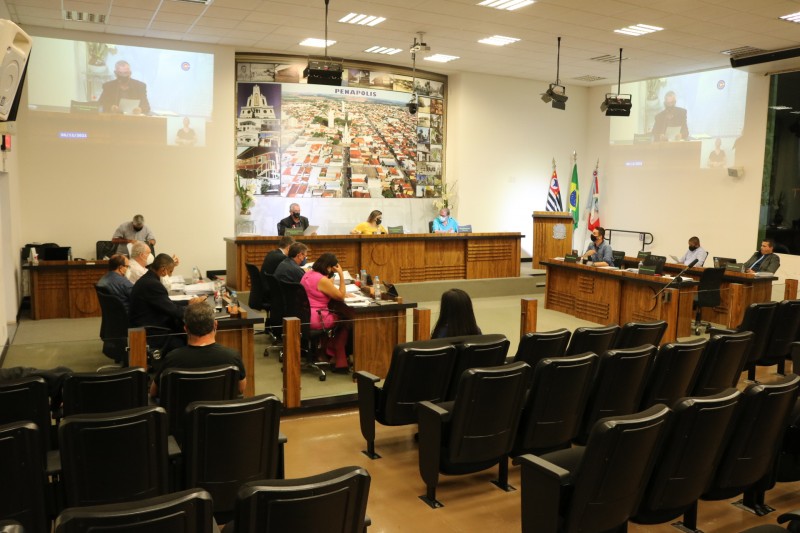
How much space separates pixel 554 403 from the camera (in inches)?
152

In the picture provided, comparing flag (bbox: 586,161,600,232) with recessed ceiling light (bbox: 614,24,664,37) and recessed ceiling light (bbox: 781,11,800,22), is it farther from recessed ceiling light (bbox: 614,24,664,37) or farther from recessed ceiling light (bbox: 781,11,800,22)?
recessed ceiling light (bbox: 781,11,800,22)

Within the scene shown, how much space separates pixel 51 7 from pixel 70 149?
2326 mm

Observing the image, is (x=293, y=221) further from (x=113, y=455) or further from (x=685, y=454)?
(x=685, y=454)

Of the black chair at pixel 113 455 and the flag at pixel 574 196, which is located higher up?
the flag at pixel 574 196

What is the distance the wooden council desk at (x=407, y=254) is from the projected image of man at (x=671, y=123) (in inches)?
184

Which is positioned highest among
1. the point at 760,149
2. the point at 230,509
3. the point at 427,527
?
the point at 760,149

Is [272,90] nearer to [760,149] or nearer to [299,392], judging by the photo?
[299,392]

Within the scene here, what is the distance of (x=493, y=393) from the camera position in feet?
11.9

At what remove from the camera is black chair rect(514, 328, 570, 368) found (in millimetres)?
4582

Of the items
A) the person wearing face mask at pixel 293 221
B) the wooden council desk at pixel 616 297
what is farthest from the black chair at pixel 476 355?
the person wearing face mask at pixel 293 221

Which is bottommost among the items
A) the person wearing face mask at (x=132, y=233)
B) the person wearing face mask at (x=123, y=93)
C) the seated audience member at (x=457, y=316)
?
the seated audience member at (x=457, y=316)

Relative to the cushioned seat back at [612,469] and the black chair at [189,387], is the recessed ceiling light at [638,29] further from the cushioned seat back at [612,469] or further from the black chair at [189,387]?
the black chair at [189,387]

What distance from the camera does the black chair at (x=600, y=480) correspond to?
8.93 ft

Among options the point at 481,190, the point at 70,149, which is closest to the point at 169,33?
the point at 70,149
